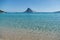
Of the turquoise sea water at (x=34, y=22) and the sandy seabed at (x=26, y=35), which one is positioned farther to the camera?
the turquoise sea water at (x=34, y=22)

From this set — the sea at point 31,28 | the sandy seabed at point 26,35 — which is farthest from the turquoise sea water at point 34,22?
the sandy seabed at point 26,35

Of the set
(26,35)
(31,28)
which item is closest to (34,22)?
(31,28)

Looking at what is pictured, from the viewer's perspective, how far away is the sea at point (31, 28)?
2617 mm

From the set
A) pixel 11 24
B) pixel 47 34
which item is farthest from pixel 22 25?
pixel 47 34

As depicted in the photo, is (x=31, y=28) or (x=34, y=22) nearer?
(x=31, y=28)

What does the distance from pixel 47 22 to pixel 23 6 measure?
85 centimetres

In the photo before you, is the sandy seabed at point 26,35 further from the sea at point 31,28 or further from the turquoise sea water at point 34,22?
the turquoise sea water at point 34,22

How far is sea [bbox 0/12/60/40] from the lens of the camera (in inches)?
103

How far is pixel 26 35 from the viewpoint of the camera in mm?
2713

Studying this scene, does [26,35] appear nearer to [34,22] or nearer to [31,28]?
[31,28]

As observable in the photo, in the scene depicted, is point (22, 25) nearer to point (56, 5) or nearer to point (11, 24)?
point (11, 24)

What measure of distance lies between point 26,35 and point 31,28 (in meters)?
0.40

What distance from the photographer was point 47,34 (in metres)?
2.71

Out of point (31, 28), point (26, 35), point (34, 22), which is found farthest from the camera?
point (34, 22)
